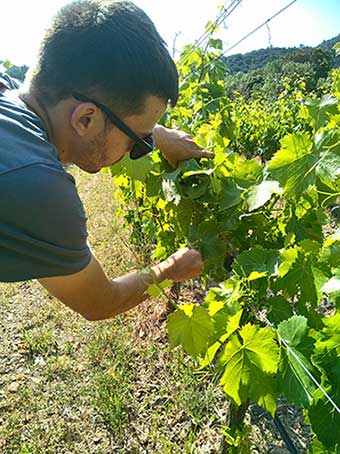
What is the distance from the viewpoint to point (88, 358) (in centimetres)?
303

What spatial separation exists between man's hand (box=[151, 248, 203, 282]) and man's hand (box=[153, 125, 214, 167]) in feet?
1.35

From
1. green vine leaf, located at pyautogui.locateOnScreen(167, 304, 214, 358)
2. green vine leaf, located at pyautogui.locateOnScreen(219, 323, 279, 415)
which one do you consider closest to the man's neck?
green vine leaf, located at pyautogui.locateOnScreen(167, 304, 214, 358)

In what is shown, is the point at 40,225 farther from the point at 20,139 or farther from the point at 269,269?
the point at 269,269

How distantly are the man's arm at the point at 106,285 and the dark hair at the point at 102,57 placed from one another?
508 mm

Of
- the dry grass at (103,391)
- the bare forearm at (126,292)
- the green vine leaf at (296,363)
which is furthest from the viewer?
the dry grass at (103,391)

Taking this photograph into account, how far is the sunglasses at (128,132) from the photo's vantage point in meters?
1.24

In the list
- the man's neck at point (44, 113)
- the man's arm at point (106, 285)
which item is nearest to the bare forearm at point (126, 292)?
the man's arm at point (106, 285)

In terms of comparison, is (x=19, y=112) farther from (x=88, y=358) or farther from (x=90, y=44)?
(x=88, y=358)

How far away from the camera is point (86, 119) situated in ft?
4.17

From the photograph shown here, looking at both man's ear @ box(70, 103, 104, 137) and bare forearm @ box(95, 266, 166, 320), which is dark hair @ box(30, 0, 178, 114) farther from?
bare forearm @ box(95, 266, 166, 320)

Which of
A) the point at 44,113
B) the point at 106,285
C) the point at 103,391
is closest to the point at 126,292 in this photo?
the point at 106,285

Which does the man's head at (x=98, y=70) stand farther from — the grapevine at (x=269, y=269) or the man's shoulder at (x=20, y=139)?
the grapevine at (x=269, y=269)

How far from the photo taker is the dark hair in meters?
1.21

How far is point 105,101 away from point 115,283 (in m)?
0.59
